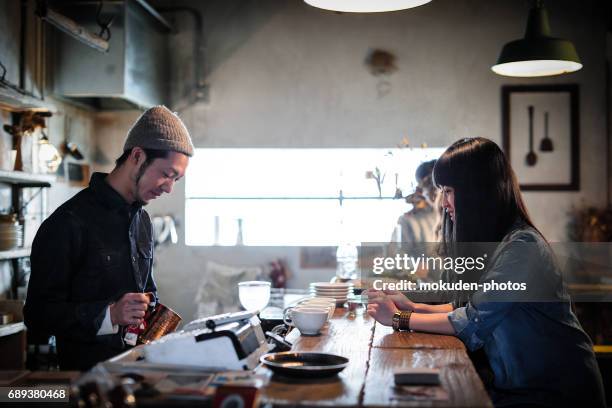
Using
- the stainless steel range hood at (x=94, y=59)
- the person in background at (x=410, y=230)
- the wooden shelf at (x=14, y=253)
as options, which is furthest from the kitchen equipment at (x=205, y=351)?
the stainless steel range hood at (x=94, y=59)

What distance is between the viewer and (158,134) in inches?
105

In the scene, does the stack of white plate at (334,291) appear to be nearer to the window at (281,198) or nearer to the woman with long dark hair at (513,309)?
the woman with long dark hair at (513,309)

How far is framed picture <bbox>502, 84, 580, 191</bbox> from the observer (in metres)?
5.77

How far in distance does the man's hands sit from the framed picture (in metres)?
4.18

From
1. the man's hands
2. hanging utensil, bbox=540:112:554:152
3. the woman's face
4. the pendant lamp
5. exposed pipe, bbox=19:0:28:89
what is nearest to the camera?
the man's hands

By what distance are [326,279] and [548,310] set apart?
12.1ft

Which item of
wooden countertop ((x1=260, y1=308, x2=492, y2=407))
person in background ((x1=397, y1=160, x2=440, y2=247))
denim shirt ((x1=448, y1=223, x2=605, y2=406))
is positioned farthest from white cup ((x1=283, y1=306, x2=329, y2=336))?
person in background ((x1=397, y1=160, x2=440, y2=247))

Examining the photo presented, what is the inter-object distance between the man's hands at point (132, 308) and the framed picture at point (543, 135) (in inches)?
165

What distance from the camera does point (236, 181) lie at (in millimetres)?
6148

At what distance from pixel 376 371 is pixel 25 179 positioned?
9.70 feet

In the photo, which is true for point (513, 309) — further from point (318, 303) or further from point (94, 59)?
point (94, 59)

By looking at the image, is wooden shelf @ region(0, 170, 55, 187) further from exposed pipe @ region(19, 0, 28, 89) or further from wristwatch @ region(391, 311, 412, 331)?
wristwatch @ region(391, 311, 412, 331)

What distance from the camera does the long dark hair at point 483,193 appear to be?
2.48m

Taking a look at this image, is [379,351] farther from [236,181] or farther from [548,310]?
[236,181]
